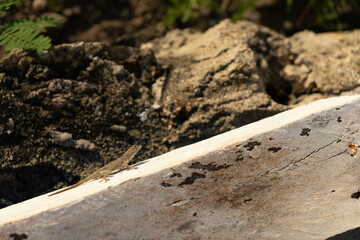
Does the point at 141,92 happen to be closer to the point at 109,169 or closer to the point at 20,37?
the point at 109,169

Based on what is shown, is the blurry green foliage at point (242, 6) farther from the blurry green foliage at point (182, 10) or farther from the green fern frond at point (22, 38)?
the green fern frond at point (22, 38)

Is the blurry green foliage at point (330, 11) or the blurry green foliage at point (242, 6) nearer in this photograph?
the blurry green foliage at point (242, 6)

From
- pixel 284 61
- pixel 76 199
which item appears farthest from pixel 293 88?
pixel 76 199

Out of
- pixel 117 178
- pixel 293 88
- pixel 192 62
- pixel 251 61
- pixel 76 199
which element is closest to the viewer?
pixel 76 199

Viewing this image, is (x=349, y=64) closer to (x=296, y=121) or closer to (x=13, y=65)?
(x=296, y=121)

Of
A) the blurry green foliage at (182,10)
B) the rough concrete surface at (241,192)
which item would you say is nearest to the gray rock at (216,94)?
the rough concrete surface at (241,192)

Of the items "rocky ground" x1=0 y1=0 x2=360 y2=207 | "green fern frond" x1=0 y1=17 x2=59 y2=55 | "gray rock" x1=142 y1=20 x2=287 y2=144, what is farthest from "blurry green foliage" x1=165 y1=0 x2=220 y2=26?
"green fern frond" x1=0 y1=17 x2=59 y2=55
